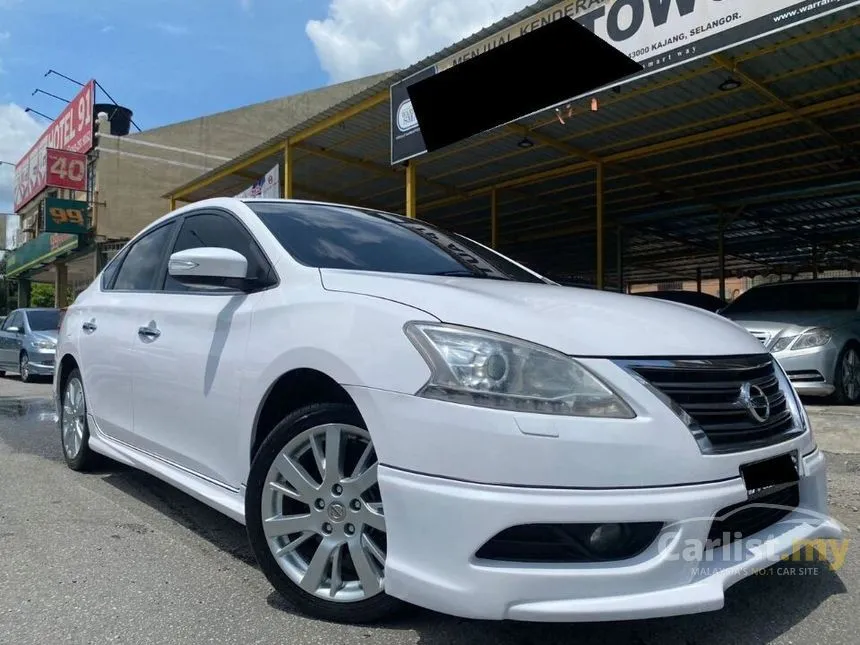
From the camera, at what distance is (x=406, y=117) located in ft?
31.4

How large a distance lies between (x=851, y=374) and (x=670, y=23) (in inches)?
156

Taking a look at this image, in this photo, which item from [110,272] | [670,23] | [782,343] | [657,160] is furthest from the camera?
[657,160]

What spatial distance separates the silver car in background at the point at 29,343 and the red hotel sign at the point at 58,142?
12.8 m

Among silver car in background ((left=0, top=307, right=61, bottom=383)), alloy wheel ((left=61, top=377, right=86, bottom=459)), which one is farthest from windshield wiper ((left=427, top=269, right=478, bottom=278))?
silver car in background ((left=0, top=307, right=61, bottom=383))

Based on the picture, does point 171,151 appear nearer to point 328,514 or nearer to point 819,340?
point 819,340

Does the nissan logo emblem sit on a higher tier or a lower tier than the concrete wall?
lower

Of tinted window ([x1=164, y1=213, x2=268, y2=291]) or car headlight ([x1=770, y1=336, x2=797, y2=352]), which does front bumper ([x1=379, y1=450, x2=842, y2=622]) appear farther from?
car headlight ([x1=770, y1=336, x2=797, y2=352])

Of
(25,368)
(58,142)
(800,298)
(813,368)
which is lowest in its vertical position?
(25,368)

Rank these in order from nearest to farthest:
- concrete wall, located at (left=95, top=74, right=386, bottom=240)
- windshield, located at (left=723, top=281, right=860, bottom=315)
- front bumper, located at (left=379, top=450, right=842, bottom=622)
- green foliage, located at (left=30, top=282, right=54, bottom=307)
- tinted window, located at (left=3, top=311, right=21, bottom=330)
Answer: front bumper, located at (left=379, top=450, right=842, bottom=622) < windshield, located at (left=723, top=281, right=860, bottom=315) < tinted window, located at (left=3, top=311, right=21, bottom=330) < concrete wall, located at (left=95, top=74, right=386, bottom=240) < green foliage, located at (left=30, top=282, right=54, bottom=307)

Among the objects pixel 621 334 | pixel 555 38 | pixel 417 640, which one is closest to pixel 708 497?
pixel 621 334

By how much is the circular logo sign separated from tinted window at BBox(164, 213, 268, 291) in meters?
6.13

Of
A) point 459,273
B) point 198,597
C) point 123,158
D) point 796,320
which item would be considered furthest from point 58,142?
point 198,597

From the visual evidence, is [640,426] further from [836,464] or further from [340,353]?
[836,464]

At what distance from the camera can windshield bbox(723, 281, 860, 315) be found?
795cm
